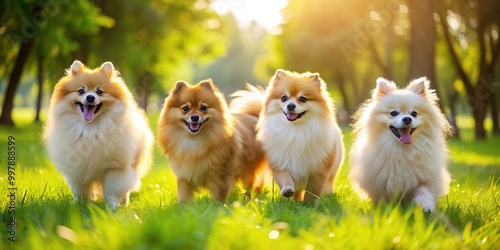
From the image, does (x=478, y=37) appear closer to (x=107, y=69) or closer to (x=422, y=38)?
(x=422, y=38)

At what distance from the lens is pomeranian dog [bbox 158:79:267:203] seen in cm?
602

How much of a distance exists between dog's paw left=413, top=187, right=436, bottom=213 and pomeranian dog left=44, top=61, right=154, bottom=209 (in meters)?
2.93

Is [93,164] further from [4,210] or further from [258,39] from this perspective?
[258,39]

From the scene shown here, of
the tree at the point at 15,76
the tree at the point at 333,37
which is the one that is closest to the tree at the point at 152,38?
the tree at the point at 15,76

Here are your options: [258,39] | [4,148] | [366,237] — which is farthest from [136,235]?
[258,39]

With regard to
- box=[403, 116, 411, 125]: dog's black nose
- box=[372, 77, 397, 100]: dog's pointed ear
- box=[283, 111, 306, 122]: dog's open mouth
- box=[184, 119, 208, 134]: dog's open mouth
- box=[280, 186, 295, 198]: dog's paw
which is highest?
box=[372, 77, 397, 100]: dog's pointed ear

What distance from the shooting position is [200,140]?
19.9ft

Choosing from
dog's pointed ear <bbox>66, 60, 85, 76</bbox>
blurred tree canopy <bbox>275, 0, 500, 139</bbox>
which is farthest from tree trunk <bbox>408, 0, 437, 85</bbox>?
dog's pointed ear <bbox>66, 60, 85, 76</bbox>

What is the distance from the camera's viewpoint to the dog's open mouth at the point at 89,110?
5.81 meters

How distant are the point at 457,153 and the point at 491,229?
10.7 m

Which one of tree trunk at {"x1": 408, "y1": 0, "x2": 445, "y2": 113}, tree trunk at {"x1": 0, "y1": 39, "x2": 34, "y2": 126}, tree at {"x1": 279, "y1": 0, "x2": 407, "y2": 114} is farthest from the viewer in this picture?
tree at {"x1": 279, "y1": 0, "x2": 407, "y2": 114}

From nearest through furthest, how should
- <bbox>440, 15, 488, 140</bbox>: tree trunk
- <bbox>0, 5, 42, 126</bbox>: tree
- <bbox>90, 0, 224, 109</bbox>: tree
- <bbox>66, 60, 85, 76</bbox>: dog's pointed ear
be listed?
<bbox>66, 60, 85, 76</bbox>: dog's pointed ear
<bbox>0, 5, 42, 126</bbox>: tree
<bbox>440, 15, 488, 140</bbox>: tree trunk
<bbox>90, 0, 224, 109</bbox>: tree

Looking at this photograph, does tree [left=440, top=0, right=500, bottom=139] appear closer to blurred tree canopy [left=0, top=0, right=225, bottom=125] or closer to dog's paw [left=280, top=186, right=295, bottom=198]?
blurred tree canopy [left=0, top=0, right=225, bottom=125]

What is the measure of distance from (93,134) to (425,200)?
3362 millimetres
